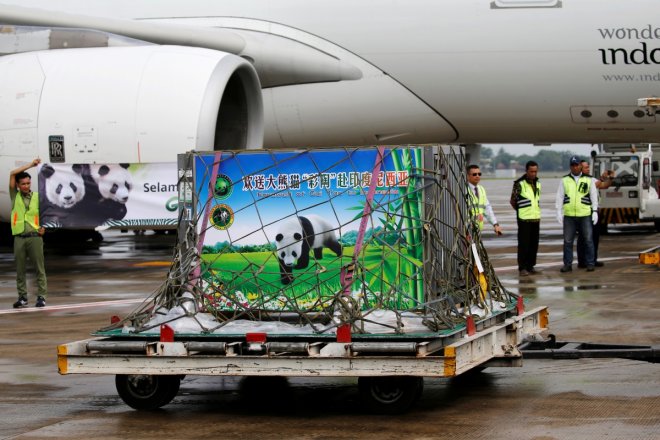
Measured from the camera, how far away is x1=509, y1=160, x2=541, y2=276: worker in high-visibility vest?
15625mm

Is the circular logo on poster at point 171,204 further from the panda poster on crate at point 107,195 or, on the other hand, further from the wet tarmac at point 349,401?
the wet tarmac at point 349,401

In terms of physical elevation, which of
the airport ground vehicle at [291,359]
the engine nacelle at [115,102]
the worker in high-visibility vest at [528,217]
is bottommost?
the airport ground vehicle at [291,359]

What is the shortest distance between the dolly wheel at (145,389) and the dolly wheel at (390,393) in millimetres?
1280

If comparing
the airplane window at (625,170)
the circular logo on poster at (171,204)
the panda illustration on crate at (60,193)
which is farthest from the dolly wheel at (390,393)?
the airplane window at (625,170)

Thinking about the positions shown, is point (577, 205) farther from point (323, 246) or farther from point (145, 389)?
point (145, 389)

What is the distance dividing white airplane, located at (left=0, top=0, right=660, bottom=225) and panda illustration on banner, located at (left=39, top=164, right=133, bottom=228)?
7.7 inches

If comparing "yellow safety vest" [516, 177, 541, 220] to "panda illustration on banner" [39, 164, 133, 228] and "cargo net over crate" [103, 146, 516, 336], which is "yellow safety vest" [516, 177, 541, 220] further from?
"cargo net over crate" [103, 146, 516, 336]

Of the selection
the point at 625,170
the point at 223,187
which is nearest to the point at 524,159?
the point at 625,170

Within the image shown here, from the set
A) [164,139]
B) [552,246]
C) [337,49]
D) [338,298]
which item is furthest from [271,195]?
[552,246]

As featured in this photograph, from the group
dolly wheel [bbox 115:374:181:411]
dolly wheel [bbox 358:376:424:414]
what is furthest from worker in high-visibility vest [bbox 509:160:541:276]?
dolly wheel [bbox 115:374:181:411]

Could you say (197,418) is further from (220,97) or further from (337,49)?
(337,49)

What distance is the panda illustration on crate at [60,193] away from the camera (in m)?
15.4

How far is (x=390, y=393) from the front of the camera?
738 centimetres

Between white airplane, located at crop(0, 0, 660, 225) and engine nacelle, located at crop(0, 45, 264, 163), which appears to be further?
white airplane, located at crop(0, 0, 660, 225)
